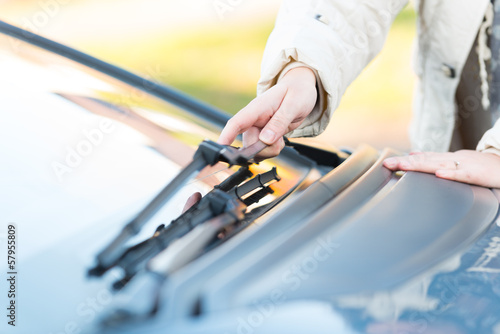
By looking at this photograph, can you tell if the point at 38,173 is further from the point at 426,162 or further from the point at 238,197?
the point at 426,162

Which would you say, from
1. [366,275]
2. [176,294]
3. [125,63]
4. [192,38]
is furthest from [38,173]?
[192,38]

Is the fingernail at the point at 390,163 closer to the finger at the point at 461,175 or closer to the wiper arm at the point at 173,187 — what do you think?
the finger at the point at 461,175

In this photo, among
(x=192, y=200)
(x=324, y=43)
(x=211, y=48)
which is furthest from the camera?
(x=211, y=48)

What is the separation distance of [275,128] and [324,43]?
33cm

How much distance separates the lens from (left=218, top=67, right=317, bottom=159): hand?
4.31ft

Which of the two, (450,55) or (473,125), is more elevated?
(450,55)

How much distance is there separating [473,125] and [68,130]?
52.3 inches

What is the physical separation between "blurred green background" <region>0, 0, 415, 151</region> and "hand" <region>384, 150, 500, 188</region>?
2.60 metres

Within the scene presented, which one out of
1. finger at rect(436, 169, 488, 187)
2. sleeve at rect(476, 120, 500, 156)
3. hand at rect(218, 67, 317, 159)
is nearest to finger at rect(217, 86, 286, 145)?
hand at rect(218, 67, 317, 159)

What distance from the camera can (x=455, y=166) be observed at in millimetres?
1271

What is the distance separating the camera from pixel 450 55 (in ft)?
5.67

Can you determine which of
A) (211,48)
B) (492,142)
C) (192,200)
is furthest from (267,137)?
(211,48)

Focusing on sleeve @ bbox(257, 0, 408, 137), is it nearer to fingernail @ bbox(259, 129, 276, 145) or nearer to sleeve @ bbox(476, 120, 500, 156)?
fingernail @ bbox(259, 129, 276, 145)

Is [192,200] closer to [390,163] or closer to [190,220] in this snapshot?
[190,220]
